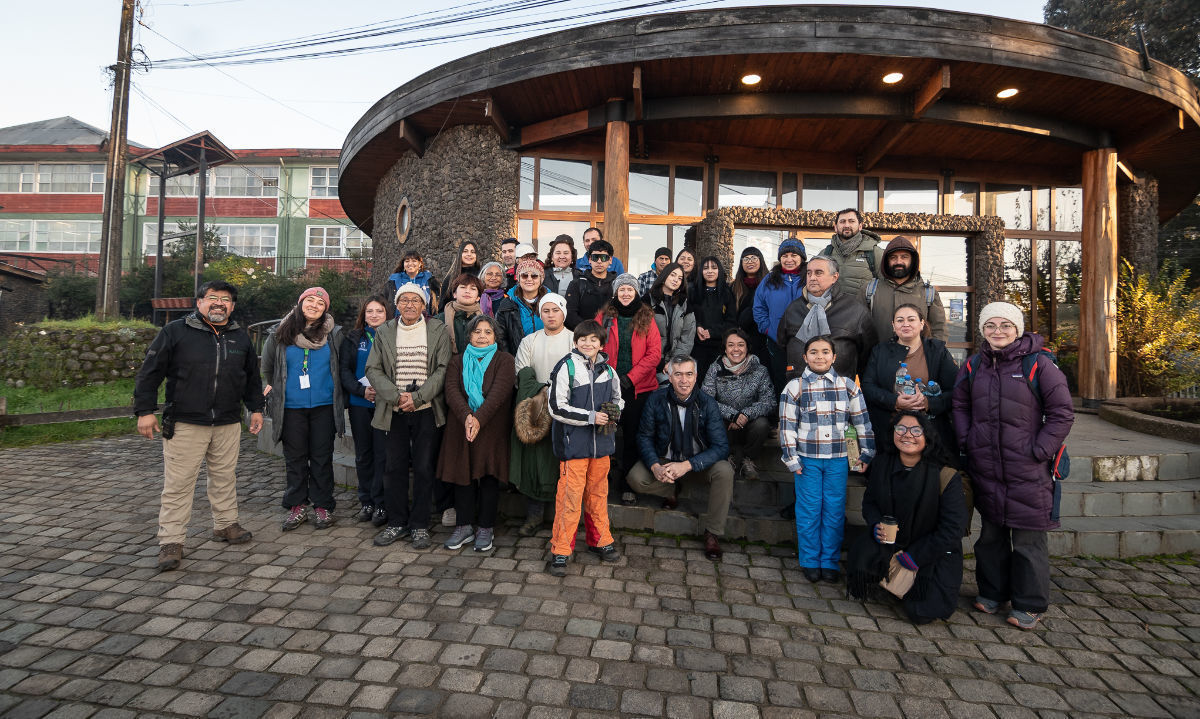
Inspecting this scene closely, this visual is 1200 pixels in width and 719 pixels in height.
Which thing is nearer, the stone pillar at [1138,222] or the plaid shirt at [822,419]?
the plaid shirt at [822,419]

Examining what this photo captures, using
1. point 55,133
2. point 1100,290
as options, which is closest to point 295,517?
point 1100,290

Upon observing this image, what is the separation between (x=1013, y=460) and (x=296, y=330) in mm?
5138

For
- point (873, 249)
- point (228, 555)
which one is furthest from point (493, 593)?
point (873, 249)

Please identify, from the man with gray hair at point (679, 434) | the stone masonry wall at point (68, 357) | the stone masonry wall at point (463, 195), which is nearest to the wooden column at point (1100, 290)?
the man with gray hair at point (679, 434)

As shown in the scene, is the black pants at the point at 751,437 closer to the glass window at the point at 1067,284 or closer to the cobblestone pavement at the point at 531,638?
the cobblestone pavement at the point at 531,638

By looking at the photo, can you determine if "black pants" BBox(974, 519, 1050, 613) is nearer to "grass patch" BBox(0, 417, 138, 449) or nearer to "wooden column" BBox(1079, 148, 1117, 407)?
"wooden column" BBox(1079, 148, 1117, 407)

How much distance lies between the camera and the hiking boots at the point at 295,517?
443cm

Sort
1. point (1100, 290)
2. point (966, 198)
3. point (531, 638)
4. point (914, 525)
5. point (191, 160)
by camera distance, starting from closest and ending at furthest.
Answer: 1. point (531, 638)
2. point (914, 525)
3. point (1100, 290)
4. point (966, 198)
5. point (191, 160)

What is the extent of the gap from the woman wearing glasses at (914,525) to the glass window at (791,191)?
7377 mm

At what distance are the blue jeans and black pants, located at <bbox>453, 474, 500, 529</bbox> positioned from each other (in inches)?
88.5

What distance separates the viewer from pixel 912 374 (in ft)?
12.5

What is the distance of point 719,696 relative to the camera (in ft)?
7.93

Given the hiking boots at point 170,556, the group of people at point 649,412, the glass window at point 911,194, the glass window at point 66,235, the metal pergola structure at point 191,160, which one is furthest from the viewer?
the glass window at point 66,235

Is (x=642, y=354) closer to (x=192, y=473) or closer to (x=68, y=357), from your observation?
(x=192, y=473)
